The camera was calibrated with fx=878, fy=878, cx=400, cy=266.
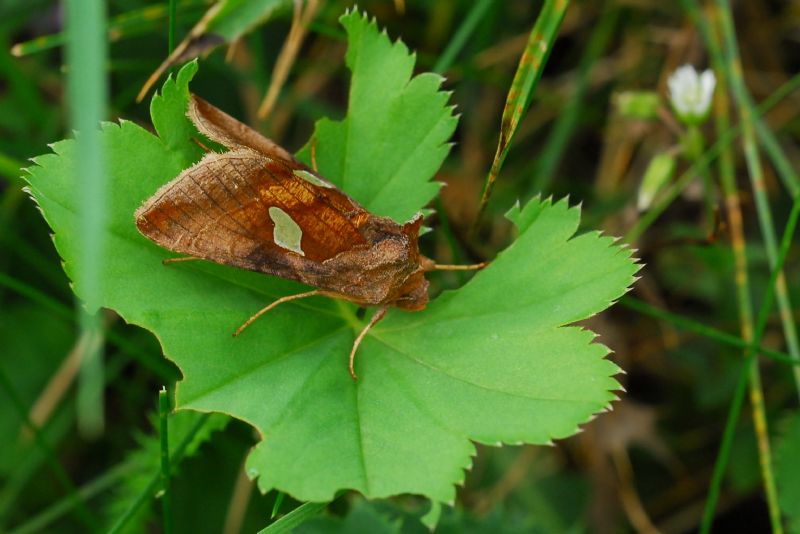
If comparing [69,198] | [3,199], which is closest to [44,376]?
[3,199]

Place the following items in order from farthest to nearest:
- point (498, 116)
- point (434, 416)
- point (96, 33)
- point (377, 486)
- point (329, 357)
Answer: point (498, 116) < point (329, 357) < point (434, 416) < point (377, 486) < point (96, 33)

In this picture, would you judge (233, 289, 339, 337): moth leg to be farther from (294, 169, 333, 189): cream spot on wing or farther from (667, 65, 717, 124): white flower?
(667, 65, 717, 124): white flower

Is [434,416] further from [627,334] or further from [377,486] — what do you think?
[627,334]

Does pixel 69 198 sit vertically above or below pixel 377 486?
above

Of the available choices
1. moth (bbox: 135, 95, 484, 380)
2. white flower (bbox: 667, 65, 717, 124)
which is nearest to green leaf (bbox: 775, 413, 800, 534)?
white flower (bbox: 667, 65, 717, 124)

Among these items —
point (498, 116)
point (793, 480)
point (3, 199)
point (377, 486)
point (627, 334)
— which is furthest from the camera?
point (498, 116)

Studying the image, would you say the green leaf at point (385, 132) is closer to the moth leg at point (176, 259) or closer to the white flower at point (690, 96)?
the moth leg at point (176, 259)
